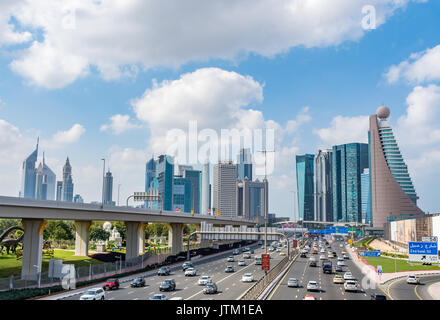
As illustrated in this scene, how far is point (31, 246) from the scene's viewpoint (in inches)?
2048

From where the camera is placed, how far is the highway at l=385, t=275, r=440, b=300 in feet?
133

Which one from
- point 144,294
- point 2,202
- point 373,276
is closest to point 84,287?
point 144,294

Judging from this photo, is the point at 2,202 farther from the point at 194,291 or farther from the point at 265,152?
the point at 265,152

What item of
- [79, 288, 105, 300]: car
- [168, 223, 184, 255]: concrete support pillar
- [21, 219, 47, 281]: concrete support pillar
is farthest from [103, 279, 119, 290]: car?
[168, 223, 184, 255]: concrete support pillar

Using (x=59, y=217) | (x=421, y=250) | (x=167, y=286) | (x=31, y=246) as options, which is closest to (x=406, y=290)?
(x=421, y=250)

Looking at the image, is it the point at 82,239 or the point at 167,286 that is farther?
the point at 82,239

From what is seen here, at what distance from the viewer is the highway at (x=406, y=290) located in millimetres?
40656

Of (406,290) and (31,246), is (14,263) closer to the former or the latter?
(31,246)

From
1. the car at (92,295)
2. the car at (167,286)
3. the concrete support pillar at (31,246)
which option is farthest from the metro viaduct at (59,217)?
the car at (167,286)

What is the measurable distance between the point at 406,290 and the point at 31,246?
1862 inches
